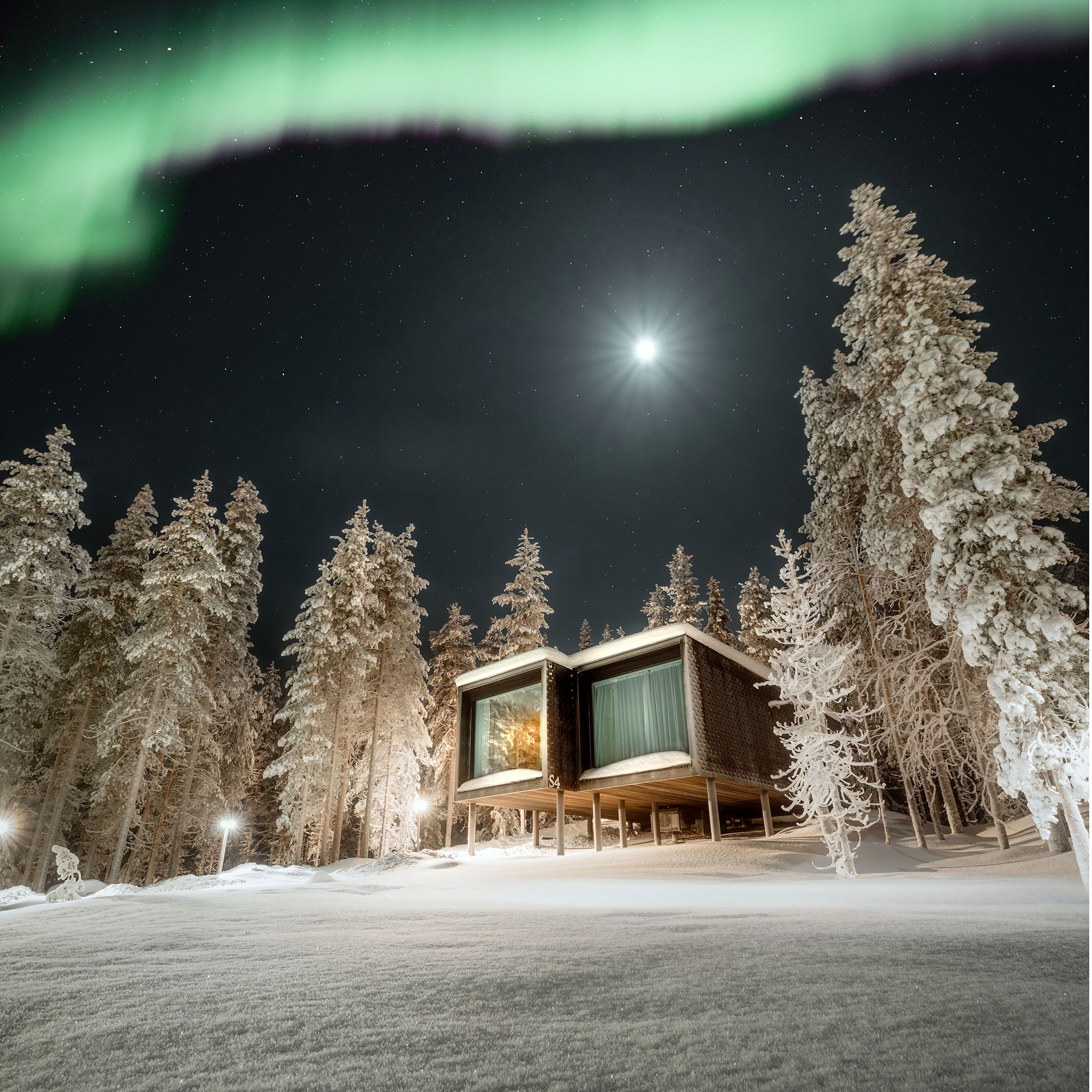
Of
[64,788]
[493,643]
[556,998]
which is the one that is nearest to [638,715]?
[556,998]

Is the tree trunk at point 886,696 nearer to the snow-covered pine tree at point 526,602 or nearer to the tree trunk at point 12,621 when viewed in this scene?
the snow-covered pine tree at point 526,602

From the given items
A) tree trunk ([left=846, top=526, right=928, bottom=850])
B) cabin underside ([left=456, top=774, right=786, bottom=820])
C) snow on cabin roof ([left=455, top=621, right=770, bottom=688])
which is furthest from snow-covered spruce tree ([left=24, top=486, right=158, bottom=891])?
tree trunk ([left=846, top=526, right=928, bottom=850])

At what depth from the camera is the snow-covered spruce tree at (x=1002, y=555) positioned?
1123 cm

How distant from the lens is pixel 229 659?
24.5 meters

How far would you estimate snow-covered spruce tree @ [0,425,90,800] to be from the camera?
1930 cm

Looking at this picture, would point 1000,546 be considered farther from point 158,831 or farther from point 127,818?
point 158,831

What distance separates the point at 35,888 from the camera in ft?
67.5

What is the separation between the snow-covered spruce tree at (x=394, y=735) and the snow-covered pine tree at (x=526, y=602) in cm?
544

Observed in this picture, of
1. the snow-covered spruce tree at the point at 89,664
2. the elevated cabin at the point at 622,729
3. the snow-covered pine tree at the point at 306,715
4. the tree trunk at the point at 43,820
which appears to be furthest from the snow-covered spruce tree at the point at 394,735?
the tree trunk at the point at 43,820

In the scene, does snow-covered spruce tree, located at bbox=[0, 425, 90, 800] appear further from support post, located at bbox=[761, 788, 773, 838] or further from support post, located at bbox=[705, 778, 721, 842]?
support post, located at bbox=[761, 788, 773, 838]

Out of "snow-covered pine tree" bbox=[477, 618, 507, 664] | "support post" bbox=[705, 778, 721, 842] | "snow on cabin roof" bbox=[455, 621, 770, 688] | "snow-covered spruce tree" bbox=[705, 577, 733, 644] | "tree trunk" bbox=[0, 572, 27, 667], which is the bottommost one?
"support post" bbox=[705, 778, 721, 842]

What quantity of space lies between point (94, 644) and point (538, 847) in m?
19.2

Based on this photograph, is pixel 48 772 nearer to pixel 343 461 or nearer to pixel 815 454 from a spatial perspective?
pixel 815 454

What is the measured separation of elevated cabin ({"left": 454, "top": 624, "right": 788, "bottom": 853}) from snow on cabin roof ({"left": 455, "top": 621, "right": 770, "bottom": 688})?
0.04 m
